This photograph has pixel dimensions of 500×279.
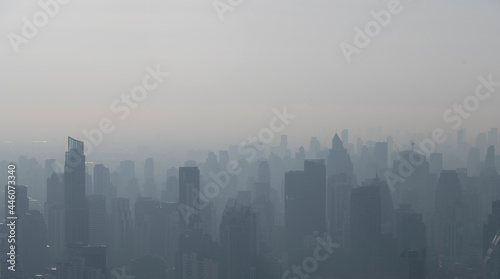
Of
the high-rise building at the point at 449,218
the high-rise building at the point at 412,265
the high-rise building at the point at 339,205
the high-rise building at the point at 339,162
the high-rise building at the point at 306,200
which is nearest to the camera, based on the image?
the high-rise building at the point at 412,265

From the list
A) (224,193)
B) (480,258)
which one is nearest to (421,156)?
(480,258)

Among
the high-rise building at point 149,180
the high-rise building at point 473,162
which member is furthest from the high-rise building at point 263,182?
the high-rise building at point 473,162

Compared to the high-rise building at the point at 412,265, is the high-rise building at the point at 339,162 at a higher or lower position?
higher

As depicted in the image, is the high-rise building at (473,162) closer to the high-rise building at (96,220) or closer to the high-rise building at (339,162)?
the high-rise building at (339,162)

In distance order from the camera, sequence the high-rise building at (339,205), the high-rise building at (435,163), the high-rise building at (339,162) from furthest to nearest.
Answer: the high-rise building at (339,162)
the high-rise building at (339,205)
the high-rise building at (435,163)

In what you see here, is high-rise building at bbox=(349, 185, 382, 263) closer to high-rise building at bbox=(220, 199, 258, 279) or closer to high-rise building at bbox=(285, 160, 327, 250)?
high-rise building at bbox=(285, 160, 327, 250)

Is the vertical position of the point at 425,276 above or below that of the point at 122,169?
below

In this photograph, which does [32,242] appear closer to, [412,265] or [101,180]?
[101,180]

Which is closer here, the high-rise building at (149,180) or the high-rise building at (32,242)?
the high-rise building at (32,242)

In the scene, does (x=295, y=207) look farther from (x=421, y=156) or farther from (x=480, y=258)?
(x=480, y=258)
